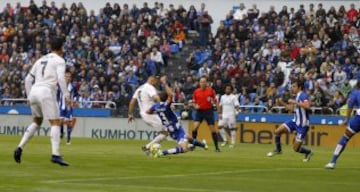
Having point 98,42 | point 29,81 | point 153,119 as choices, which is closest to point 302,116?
point 153,119

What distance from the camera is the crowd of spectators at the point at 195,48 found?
4406 centimetres

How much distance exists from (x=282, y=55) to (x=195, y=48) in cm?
601

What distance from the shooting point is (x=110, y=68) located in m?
49.5

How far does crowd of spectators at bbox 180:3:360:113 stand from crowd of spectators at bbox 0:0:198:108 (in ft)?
6.13

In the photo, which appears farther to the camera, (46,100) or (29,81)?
(29,81)

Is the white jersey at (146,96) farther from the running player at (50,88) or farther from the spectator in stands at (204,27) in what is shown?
the spectator in stands at (204,27)

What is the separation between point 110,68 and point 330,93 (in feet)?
37.0

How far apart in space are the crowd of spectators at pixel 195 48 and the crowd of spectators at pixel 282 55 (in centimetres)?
4

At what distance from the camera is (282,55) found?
45.9m

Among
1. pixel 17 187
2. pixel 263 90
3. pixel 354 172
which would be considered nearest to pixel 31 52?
pixel 263 90

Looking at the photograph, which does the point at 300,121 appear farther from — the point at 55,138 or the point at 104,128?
the point at 104,128

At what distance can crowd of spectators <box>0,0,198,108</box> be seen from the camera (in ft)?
160

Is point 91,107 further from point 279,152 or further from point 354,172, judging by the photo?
point 354,172

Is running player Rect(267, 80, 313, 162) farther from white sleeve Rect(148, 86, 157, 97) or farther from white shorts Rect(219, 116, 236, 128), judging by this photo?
white shorts Rect(219, 116, 236, 128)
